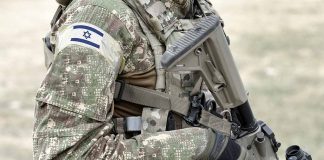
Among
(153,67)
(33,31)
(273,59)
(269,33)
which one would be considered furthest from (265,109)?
(153,67)

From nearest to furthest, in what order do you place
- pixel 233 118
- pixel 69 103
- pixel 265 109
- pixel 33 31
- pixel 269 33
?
pixel 69 103
pixel 233 118
pixel 265 109
pixel 269 33
pixel 33 31

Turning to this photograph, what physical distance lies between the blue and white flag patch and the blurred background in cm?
490

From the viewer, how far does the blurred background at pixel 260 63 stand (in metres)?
8.26

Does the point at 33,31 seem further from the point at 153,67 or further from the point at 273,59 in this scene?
the point at 153,67

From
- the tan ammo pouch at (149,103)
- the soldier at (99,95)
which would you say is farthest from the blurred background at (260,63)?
the soldier at (99,95)

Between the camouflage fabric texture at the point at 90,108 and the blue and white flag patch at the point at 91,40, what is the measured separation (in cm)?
1

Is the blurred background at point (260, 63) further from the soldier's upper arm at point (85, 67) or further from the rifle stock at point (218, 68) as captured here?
the soldier's upper arm at point (85, 67)

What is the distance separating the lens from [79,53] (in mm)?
2846

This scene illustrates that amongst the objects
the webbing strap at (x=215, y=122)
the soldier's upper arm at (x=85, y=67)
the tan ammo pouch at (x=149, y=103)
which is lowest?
the webbing strap at (x=215, y=122)

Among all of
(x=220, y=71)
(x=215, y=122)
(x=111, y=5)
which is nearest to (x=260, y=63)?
(x=215, y=122)

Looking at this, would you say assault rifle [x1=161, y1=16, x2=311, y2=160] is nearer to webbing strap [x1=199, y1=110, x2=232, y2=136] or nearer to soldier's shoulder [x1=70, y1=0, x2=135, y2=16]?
webbing strap [x1=199, y1=110, x2=232, y2=136]

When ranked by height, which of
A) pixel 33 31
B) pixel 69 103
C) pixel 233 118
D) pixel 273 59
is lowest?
pixel 33 31

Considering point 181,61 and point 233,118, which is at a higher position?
point 181,61

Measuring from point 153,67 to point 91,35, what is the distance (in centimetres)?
34
